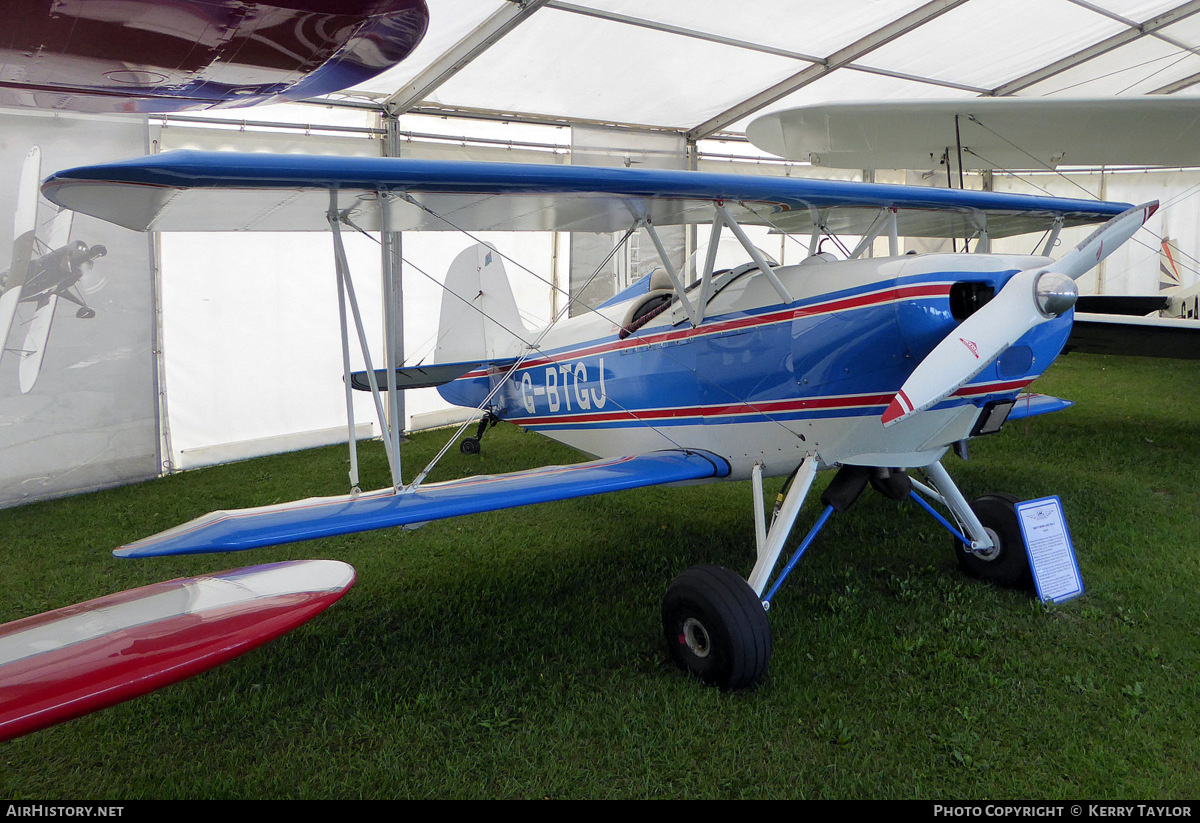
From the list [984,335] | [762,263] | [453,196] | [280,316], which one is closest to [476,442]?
[280,316]

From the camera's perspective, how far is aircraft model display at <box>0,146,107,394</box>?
5320mm

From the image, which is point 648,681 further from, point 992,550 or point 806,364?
point 992,550

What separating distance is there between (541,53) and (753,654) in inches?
229

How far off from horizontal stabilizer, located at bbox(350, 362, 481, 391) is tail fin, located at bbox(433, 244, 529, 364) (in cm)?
15

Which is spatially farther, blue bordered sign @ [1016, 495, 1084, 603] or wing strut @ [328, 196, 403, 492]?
blue bordered sign @ [1016, 495, 1084, 603]

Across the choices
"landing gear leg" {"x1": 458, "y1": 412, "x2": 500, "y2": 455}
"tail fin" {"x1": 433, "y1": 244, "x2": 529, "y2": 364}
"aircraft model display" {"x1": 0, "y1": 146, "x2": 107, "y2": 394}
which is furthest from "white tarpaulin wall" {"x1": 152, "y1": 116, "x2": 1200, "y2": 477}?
"landing gear leg" {"x1": 458, "y1": 412, "x2": 500, "y2": 455}

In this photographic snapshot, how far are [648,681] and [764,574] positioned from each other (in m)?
0.63

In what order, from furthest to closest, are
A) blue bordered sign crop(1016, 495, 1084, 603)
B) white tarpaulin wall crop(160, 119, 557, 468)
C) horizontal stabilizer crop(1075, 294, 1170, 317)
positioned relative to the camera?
Answer: 1. horizontal stabilizer crop(1075, 294, 1170, 317)
2. white tarpaulin wall crop(160, 119, 557, 468)
3. blue bordered sign crop(1016, 495, 1084, 603)

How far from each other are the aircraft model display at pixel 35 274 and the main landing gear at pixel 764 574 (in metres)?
5.41

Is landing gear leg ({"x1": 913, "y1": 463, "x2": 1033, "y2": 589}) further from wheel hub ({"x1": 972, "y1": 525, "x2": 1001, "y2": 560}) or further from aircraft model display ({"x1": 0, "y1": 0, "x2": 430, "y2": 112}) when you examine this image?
aircraft model display ({"x1": 0, "y1": 0, "x2": 430, "y2": 112})

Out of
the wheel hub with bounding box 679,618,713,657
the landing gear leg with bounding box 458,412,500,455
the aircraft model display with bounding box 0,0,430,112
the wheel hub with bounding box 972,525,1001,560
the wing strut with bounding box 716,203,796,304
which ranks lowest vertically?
the wheel hub with bounding box 679,618,713,657

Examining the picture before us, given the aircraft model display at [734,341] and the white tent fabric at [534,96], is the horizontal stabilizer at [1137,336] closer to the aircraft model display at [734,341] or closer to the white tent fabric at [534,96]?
the aircraft model display at [734,341]

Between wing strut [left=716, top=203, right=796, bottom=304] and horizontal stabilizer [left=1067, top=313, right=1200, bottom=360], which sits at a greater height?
wing strut [left=716, top=203, right=796, bottom=304]

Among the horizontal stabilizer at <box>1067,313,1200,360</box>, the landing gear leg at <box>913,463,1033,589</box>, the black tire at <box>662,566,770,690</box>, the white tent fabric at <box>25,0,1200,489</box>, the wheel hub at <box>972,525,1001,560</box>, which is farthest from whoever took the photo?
the white tent fabric at <box>25,0,1200,489</box>
